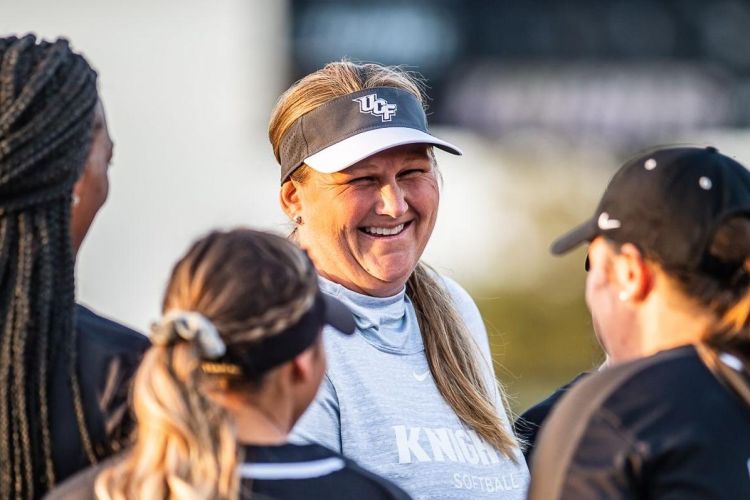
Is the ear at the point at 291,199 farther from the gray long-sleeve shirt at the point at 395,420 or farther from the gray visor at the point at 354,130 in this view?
the gray long-sleeve shirt at the point at 395,420

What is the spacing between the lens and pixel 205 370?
2.12m

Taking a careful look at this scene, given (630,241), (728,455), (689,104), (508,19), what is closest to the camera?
(728,455)

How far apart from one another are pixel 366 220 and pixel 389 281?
6.2 inches

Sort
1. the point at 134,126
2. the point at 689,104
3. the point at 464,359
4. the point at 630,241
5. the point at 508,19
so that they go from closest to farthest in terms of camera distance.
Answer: the point at 630,241, the point at 464,359, the point at 508,19, the point at 689,104, the point at 134,126

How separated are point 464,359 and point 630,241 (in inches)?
38.9

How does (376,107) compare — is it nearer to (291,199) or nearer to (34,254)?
(291,199)

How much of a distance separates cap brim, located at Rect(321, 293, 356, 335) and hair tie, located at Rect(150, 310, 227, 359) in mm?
375

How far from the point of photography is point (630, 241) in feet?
7.54

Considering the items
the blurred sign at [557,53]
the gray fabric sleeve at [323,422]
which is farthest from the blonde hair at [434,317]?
the blurred sign at [557,53]

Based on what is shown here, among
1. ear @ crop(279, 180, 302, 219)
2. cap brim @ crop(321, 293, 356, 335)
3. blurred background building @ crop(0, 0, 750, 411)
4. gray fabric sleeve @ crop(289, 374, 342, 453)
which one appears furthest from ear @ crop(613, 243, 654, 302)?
blurred background building @ crop(0, 0, 750, 411)

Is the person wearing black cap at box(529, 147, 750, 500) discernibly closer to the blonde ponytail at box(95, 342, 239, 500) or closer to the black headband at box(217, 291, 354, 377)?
the black headband at box(217, 291, 354, 377)

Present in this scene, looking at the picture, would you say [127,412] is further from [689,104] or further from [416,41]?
[689,104]

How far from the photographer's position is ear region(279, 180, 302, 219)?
3.28m

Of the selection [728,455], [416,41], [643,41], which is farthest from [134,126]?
[728,455]
